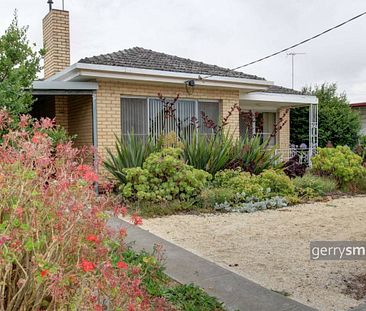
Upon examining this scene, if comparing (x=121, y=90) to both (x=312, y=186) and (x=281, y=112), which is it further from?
(x=281, y=112)

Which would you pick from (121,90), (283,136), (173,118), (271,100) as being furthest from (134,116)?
(283,136)

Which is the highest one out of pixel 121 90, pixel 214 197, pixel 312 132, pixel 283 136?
pixel 121 90

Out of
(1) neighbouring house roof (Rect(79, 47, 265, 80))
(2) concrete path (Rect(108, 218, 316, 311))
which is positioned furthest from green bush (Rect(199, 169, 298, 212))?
(1) neighbouring house roof (Rect(79, 47, 265, 80))

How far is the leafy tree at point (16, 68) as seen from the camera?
7.54 m

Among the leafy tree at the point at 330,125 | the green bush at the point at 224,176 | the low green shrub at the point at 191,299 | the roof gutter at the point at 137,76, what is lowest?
the low green shrub at the point at 191,299

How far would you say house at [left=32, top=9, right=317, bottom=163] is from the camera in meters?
10.1

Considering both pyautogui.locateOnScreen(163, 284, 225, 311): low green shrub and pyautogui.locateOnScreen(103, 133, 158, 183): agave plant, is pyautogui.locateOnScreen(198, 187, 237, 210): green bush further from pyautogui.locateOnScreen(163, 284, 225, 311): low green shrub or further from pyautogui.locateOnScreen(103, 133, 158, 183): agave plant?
pyautogui.locateOnScreen(163, 284, 225, 311): low green shrub

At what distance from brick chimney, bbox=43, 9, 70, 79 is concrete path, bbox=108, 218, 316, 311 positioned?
9549mm

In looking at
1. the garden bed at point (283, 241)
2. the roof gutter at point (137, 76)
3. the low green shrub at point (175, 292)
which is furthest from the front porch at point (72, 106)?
the low green shrub at point (175, 292)

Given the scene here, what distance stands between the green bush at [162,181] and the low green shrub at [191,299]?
14.1 ft

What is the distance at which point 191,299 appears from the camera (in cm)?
333

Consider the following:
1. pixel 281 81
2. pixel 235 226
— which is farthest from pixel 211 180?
pixel 281 81

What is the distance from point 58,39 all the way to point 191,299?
11497mm

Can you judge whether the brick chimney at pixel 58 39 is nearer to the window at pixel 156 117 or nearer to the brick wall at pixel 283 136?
the window at pixel 156 117
